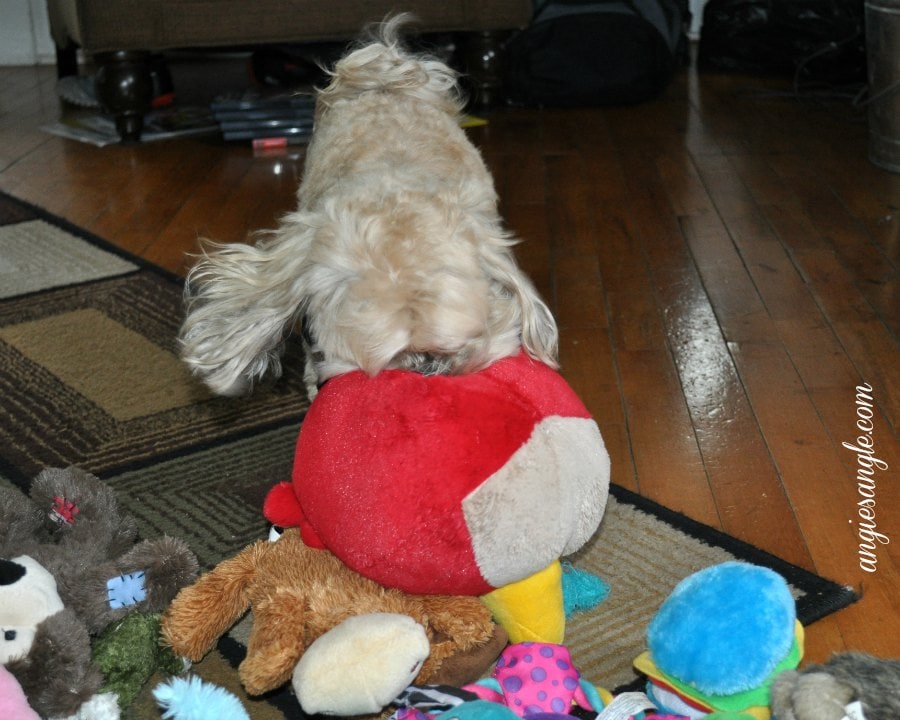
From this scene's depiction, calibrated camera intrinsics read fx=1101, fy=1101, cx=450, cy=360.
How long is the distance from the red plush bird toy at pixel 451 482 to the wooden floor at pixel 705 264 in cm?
45

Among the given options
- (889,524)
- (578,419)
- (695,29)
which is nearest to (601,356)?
(889,524)

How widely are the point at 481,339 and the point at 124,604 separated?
0.57 m

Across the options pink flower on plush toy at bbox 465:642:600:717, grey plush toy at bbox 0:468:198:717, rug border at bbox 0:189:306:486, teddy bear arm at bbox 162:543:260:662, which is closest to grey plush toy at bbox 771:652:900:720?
pink flower on plush toy at bbox 465:642:600:717

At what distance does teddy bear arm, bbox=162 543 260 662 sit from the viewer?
1.32 metres

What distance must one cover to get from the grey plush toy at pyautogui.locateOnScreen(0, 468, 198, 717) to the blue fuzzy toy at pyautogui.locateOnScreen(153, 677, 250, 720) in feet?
0.36

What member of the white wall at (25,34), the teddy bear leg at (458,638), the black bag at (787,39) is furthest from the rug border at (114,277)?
the black bag at (787,39)

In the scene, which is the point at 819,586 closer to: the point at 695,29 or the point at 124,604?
the point at 124,604

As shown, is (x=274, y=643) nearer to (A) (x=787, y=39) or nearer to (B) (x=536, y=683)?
(B) (x=536, y=683)

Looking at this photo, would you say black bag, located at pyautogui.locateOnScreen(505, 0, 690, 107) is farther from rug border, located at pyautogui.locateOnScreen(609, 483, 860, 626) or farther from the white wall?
rug border, located at pyautogui.locateOnScreen(609, 483, 860, 626)

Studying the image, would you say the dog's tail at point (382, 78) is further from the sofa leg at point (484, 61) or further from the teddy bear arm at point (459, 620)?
the sofa leg at point (484, 61)

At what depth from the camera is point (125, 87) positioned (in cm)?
410

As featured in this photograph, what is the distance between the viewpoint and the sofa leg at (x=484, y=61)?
4438 millimetres

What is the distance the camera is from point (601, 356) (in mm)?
2383

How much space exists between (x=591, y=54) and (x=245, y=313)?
324 cm
